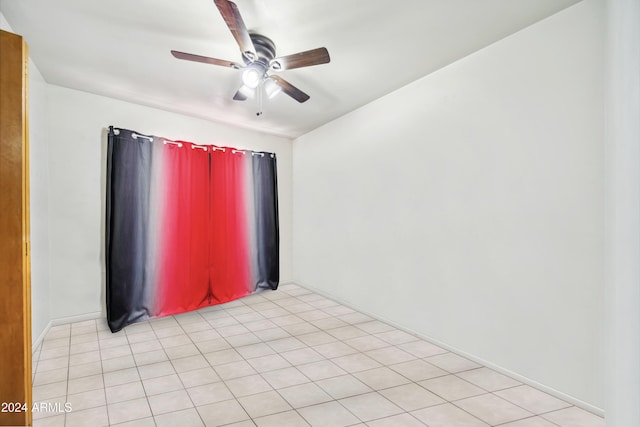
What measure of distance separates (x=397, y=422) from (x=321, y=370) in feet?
2.66

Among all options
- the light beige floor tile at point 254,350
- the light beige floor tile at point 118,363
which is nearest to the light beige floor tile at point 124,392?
the light beige floor tile at point 118,363

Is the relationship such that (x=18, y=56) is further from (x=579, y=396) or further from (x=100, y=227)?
(x=579, y=396)

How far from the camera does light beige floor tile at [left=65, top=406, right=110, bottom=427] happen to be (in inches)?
82.6

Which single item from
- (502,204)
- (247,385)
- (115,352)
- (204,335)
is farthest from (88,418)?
(502,204)

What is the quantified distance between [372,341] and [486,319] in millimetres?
1066

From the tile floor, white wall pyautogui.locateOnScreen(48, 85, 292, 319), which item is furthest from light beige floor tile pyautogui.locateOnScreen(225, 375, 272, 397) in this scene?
white wall pyautogui.locateOnScreen(48, 85, 292, 319)

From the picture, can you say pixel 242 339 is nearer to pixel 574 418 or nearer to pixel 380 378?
pixel 380 378

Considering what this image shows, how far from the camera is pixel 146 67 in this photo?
3117mm

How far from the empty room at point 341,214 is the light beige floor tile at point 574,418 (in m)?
0.01

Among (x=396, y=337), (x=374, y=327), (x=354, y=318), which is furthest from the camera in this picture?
(x=354, y=318)

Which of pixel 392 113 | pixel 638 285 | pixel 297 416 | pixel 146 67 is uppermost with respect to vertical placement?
pixel 146 67

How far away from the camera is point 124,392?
8.07 ft

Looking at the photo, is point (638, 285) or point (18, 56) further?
point (18, 56)

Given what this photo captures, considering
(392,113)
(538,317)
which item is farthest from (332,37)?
(538,317)
